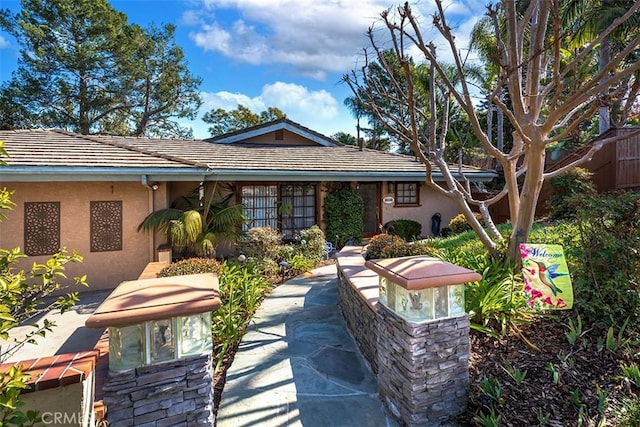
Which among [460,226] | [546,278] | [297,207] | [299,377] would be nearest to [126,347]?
[299,377]

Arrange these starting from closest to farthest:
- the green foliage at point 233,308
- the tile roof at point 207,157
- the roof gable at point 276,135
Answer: the green foliage at point 233,308 < the tile roof at point 207,157 < the roof gable at point 276,135

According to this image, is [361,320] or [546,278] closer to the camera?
[546,278]

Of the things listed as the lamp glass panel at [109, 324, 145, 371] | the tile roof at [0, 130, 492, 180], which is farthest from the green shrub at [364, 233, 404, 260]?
the lamp glass panel at [109, 324, 145, 371]

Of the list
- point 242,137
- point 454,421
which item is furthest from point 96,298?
point 242,137

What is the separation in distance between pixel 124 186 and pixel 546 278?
8228mm

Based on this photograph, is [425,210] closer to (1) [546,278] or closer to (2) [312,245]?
(2) [312,245]

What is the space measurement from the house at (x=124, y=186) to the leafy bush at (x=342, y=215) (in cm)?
35

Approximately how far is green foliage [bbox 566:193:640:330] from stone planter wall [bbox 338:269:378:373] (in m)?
2.26

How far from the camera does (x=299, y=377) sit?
137 inches

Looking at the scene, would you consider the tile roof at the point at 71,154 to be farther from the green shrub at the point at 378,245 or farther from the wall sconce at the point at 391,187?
the wall sconce at the point at 391,187

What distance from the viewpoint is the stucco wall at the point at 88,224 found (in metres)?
7.23

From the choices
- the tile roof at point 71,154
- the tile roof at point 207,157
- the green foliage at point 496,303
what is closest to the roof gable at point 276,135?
the tile roof at point 207,157

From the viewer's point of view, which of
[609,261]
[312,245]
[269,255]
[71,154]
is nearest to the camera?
[609,261]

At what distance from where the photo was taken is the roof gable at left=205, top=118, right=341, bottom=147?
1294 cm
